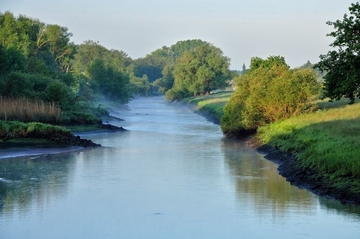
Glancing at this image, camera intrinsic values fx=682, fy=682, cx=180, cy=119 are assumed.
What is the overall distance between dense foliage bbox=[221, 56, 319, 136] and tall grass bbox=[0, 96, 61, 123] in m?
14.0

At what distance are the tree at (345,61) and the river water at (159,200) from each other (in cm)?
424

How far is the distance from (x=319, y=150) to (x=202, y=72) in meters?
93.9

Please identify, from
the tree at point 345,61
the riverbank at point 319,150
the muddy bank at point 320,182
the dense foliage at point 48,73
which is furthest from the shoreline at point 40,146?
the tree at point 345,61

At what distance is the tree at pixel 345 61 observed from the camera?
24.4 m

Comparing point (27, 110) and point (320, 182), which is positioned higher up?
point (27, 110)

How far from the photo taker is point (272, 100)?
49344 millimetres

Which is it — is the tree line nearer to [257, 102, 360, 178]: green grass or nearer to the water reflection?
[257, 102, 360, 178]: green grass

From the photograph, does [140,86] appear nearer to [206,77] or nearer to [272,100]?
[206,77]

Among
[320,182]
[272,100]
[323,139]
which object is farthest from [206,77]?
[320,182]

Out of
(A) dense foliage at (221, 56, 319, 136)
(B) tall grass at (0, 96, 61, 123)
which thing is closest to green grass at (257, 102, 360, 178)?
(A) dense foliage at (221, 56, 319, 136)

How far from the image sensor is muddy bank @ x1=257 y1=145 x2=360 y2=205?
25188 millimetres

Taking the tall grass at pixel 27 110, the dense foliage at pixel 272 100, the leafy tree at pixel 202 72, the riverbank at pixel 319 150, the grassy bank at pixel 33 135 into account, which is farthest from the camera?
the leafy tree at pixel 202 72

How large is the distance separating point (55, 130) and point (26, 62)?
32.7 metres

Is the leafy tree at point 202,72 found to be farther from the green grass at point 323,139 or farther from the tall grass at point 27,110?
the tall grass at point 27,110
